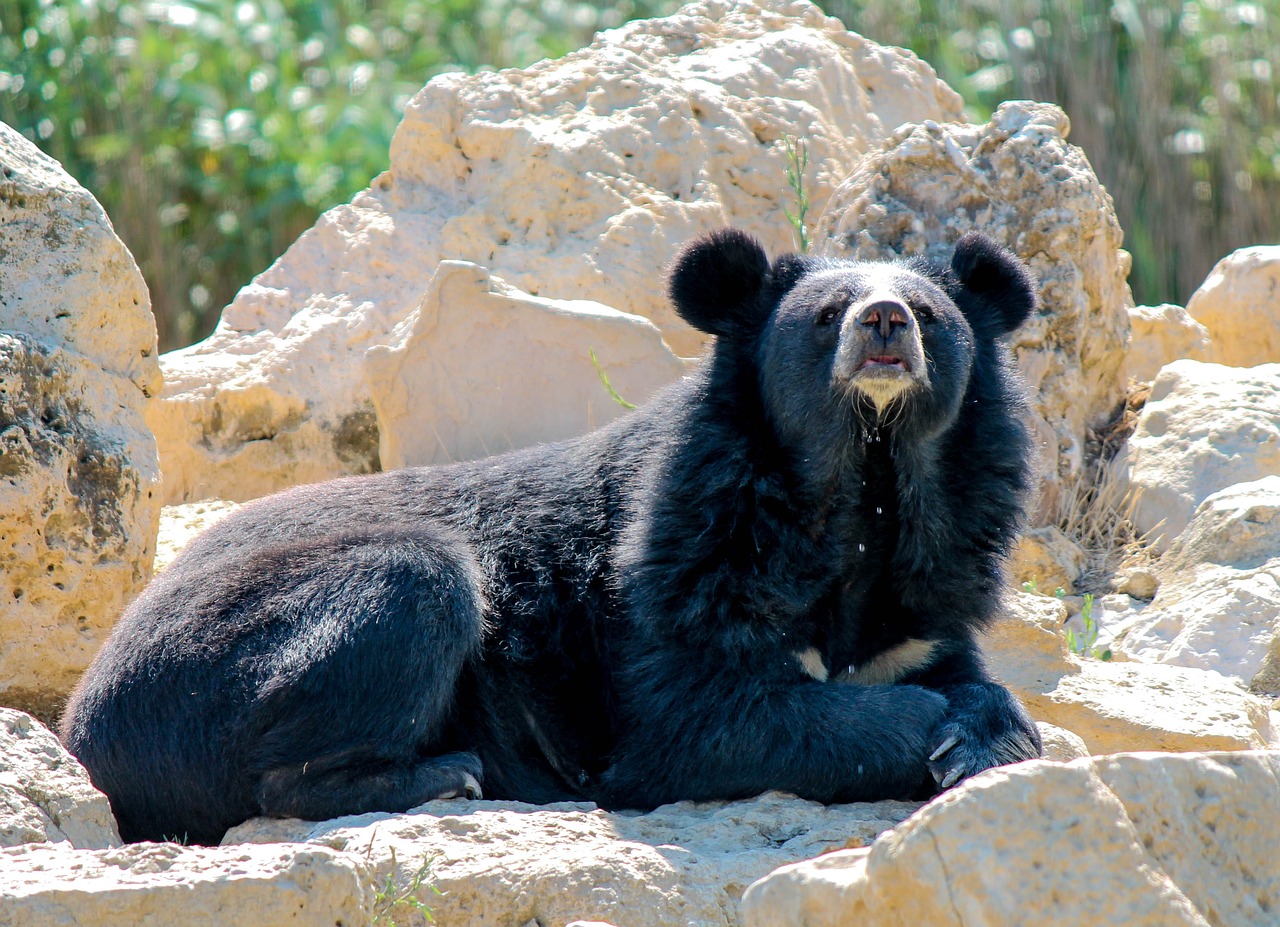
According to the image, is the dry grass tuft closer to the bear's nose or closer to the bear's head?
the bear's head

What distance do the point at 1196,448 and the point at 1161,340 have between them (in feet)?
3.76

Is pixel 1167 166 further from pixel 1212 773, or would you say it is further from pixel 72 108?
pixel 1212 773

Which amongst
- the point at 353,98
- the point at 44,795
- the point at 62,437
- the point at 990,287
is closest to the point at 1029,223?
the point at 990,287

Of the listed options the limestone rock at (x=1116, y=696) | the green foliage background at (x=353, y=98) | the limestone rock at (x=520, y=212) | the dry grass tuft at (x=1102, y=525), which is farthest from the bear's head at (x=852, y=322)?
the green foliage background at (x=353, y=98)

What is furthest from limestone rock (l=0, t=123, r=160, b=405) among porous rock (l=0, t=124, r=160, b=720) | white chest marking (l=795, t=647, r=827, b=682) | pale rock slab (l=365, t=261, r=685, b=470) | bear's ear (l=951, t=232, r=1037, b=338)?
bear's ear (l=951, t=232, r=1037, b=338)

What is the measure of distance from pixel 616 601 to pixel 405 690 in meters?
0.71

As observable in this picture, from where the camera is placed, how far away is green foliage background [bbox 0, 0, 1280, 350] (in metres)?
11.5

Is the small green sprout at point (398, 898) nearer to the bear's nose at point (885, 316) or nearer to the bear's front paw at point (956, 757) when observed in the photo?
the bear's front paw at point (956, 757)

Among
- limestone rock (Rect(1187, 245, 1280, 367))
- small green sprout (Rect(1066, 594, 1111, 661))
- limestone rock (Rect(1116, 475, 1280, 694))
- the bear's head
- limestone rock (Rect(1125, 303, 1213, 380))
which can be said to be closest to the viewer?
the bear's head

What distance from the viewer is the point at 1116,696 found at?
15.9ft

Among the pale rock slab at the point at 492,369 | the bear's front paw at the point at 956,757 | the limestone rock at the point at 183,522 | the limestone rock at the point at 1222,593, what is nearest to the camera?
the bear's front paw at the point at 956,757

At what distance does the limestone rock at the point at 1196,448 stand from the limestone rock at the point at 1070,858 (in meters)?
4.28

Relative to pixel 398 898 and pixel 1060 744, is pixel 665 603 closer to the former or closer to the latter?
pixel 1060 744

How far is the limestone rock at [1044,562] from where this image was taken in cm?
645
